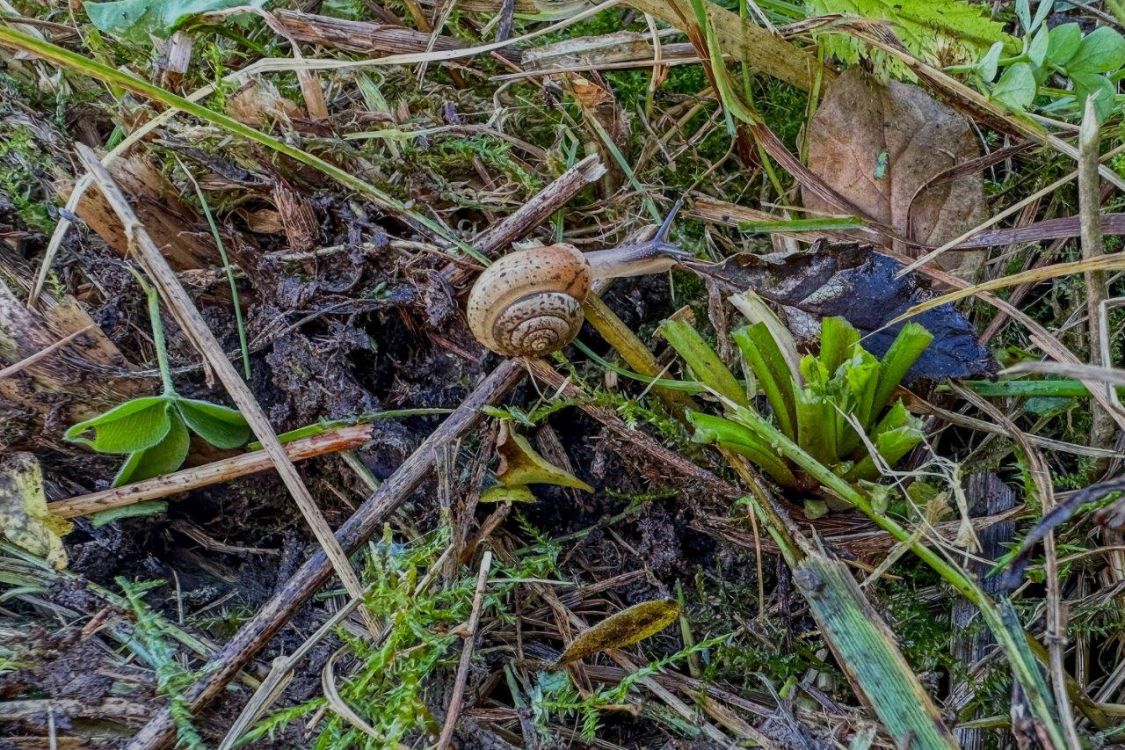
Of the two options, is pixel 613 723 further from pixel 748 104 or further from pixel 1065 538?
pixel 748 104

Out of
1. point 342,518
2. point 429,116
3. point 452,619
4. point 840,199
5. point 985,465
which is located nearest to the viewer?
point 452,619

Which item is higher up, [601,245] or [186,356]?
[601,245]

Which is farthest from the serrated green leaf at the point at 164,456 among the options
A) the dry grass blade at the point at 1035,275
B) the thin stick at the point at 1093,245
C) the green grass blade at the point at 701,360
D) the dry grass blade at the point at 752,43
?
the thin stick at the point at 1093,245

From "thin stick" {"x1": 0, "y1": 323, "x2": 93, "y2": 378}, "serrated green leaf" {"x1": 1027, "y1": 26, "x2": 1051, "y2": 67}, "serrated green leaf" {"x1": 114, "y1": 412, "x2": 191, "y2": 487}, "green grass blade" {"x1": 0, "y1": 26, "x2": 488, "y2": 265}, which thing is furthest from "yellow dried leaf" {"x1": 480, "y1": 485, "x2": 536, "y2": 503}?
"serrated green leaf" {"x1": 1027, "y1": 26, "x2": 1051, "y2": 67}

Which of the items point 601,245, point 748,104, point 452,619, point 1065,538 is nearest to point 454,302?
point 601,245

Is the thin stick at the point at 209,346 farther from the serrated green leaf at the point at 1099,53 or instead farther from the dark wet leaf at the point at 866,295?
the serrated green leaf at the point at 1099,53

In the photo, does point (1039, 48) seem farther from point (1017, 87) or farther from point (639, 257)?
point (639, 257)

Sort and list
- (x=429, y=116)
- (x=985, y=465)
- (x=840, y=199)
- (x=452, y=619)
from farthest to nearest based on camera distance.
Result: (x=429, y=116) < (x=840, y=199) < (x=985, y=465) < (x=452, y=619)
